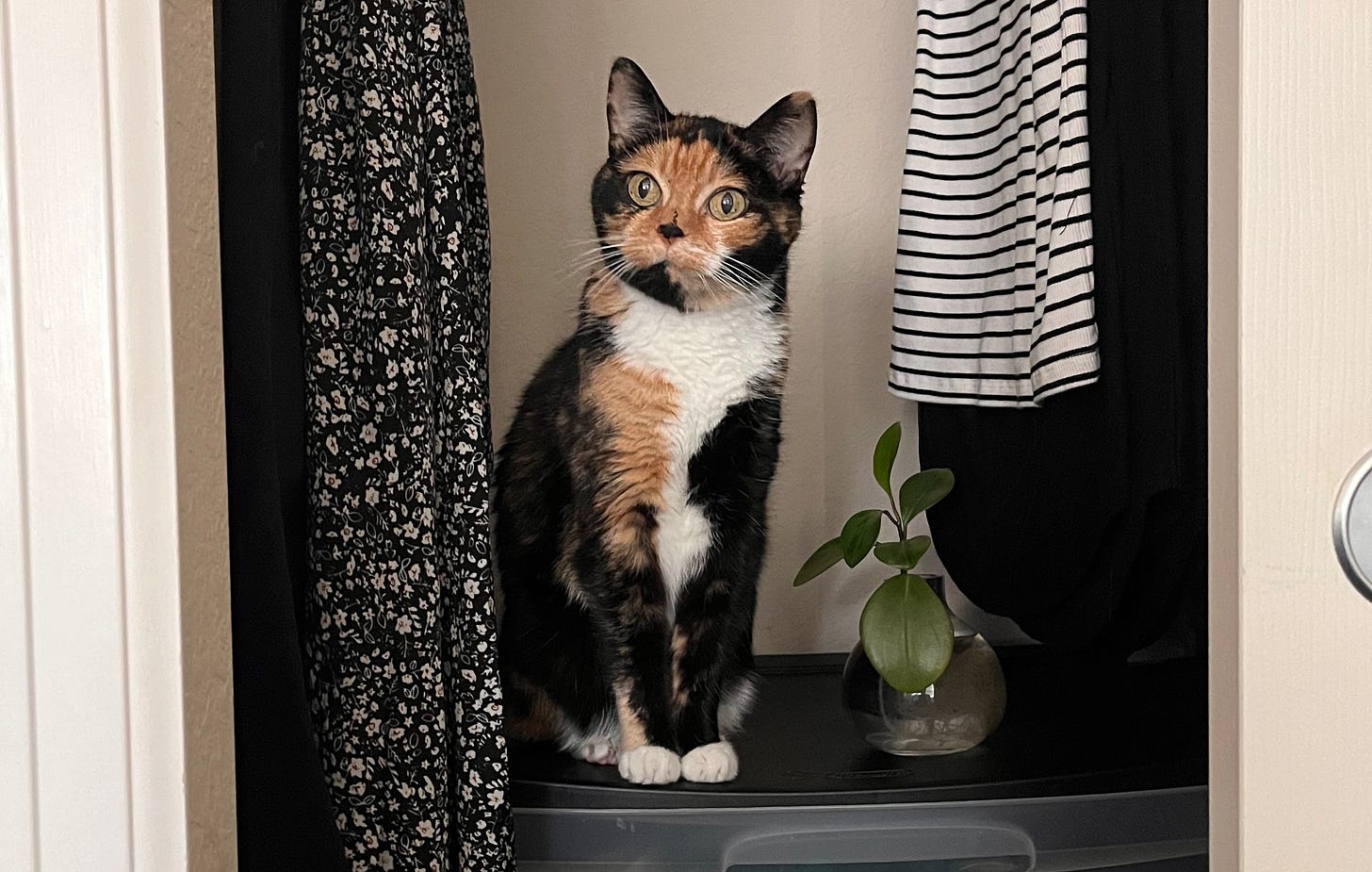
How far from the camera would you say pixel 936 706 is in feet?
3.68

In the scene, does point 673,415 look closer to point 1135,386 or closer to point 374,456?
point 374,456

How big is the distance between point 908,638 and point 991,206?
0.55 m

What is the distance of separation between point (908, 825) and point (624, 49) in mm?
1060

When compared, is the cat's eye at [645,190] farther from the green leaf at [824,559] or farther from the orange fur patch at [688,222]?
the green leaf at [824,559]

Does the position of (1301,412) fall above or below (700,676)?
above

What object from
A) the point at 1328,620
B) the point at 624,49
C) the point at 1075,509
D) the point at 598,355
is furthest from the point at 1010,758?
the point at 624,49

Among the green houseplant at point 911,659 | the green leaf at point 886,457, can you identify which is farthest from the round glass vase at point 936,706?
the green leaf at point 886,457

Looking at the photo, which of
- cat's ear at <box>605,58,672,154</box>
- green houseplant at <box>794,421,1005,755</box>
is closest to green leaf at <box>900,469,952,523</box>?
green houseplant at <box>794,421,1005,755</box>

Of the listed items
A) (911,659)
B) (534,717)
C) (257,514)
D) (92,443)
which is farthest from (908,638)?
(92,443)

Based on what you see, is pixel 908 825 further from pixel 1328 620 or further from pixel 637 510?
pixel 1328 620

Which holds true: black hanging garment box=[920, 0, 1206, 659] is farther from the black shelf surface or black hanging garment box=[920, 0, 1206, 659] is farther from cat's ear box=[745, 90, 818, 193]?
cat's ear box=[745, 90, 818, 193]

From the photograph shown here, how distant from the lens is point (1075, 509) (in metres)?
1.14

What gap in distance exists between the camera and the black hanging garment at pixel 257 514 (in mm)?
652

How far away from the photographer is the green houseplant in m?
1.04
